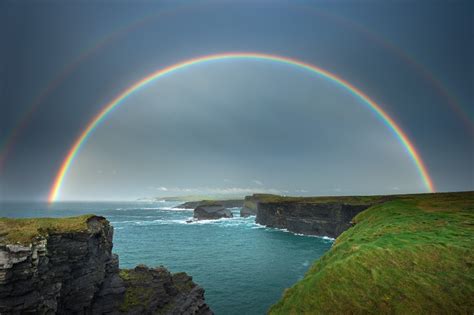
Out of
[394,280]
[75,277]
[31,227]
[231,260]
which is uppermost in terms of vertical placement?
[31,227]

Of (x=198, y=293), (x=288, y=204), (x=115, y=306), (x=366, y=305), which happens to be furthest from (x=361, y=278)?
(x=288, y=204)

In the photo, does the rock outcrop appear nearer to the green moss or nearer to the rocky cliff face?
the rocky cliff face

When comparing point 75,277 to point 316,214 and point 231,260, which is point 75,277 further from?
point 316,214

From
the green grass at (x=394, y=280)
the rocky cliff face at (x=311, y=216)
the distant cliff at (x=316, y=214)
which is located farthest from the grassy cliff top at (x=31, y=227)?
the rocky cliff face at (x=311, y=216)

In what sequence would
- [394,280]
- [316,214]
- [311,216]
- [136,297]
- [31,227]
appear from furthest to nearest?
1. [311,216]
2. [316,214]
3. [136,297]
4. [31,227]
5. [394,280]

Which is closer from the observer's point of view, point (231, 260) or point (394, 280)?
point (394, 280)

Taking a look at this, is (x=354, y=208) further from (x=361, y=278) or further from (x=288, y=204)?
(x=361, y=278)

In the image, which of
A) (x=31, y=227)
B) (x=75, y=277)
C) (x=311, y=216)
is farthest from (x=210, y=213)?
(x=31, y=227)
